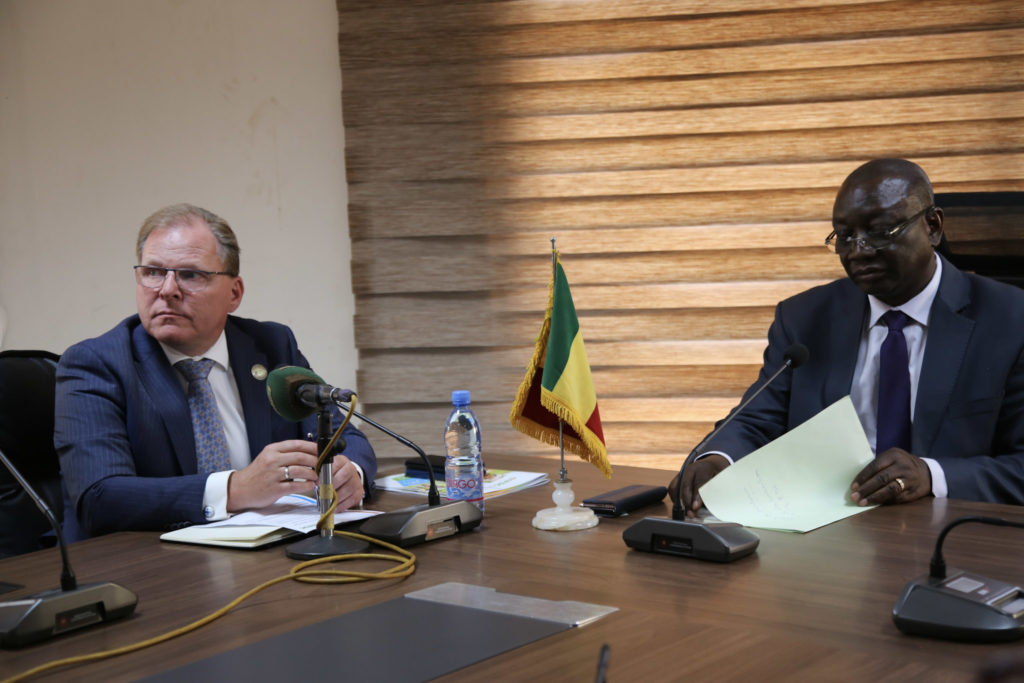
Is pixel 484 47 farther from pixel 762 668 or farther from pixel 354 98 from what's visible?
pixel 762 668

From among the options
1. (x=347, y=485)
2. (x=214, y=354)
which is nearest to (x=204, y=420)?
(x=214, y=354)

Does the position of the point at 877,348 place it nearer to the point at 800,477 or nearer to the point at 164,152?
the point at 800,477

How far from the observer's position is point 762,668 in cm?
111

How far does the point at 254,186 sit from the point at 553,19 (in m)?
1.28

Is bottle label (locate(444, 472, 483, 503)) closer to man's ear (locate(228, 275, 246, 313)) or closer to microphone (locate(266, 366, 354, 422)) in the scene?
microphone (locate(266, 366, 354, 422))

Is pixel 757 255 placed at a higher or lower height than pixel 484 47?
lower

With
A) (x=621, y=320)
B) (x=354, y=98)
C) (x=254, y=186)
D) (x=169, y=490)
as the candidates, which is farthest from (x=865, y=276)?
(x=254, y=186)

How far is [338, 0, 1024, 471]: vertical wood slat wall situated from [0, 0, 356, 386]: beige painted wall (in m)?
0.15

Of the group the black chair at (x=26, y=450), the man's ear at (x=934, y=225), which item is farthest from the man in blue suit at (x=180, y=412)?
the man's ear at (x=934, y=225)

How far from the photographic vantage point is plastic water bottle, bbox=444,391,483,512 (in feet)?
6.56

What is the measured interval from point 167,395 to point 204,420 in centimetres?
10

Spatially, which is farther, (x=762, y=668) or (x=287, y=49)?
(x=287, y=49)

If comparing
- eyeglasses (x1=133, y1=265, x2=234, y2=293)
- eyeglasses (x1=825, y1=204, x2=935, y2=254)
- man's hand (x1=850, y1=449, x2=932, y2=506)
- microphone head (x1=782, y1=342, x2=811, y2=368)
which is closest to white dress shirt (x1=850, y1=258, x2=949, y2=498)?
eyeglasses (x1=825, y1=204, x2=935, y2=254)

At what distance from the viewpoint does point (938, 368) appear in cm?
232
